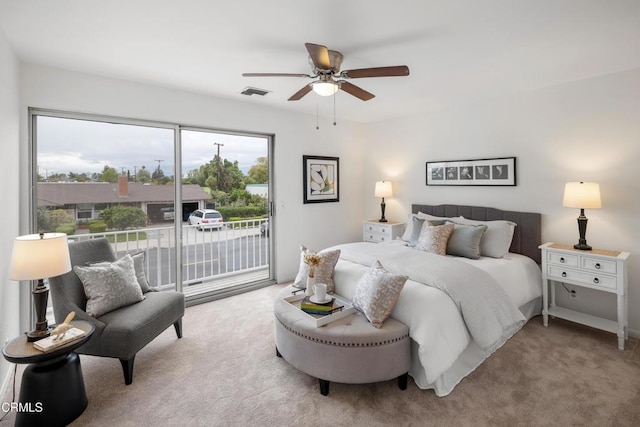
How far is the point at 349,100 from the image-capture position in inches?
163

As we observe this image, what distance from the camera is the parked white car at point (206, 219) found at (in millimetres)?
4258

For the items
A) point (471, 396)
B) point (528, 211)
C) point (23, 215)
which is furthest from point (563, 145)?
point (23, 215)

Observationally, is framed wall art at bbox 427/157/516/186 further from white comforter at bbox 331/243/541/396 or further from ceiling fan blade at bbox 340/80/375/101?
ceiling fan blade at bbox 340/80/375/101

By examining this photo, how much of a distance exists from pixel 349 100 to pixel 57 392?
3.96 metres

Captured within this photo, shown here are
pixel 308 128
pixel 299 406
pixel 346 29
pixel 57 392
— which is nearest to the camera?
pixel 57 392

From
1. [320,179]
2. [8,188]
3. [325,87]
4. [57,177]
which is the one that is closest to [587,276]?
[325,87]

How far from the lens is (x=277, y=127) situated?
4.60 meters

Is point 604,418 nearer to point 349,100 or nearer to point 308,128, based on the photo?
point 349,100

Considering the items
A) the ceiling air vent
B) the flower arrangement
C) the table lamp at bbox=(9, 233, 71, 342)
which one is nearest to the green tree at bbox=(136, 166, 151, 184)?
the ceiling air vent

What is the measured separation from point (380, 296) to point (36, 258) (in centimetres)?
229

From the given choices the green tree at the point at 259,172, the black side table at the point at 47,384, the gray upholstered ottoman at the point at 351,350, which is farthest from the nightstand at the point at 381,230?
the black side table at the point at 47,384

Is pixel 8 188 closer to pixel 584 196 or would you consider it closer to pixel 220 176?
pixel 220 176

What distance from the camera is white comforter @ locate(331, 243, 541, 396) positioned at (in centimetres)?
221

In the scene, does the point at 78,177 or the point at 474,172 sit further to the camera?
the point at 474,172
